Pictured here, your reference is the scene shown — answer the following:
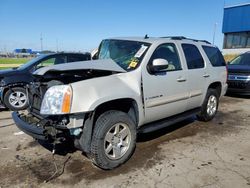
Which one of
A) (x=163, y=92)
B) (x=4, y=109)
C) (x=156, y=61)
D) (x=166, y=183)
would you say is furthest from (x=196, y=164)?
(x=4, y=109)

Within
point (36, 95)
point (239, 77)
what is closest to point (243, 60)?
point (239, 77)

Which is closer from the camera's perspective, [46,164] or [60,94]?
[60,94]

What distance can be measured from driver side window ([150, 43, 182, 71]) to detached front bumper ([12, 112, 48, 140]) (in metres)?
2.23

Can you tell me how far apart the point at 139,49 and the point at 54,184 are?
249 cm

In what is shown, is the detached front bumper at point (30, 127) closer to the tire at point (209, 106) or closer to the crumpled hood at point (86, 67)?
the crumpled hood at point (86, 67)

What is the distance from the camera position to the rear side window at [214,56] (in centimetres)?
596

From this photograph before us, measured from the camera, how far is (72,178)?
342cm

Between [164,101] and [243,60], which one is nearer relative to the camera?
[164,101]

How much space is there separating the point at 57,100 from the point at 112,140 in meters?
1.01

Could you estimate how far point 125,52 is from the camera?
4477 mm

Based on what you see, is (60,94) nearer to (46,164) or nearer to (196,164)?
(46,164)

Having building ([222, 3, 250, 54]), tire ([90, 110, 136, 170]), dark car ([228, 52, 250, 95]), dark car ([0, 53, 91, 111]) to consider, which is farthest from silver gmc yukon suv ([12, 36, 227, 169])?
building ([222, 3, 250, 54])

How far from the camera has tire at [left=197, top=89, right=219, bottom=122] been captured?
594 cm

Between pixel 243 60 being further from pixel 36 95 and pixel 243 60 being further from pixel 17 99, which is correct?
pixel 36 95
